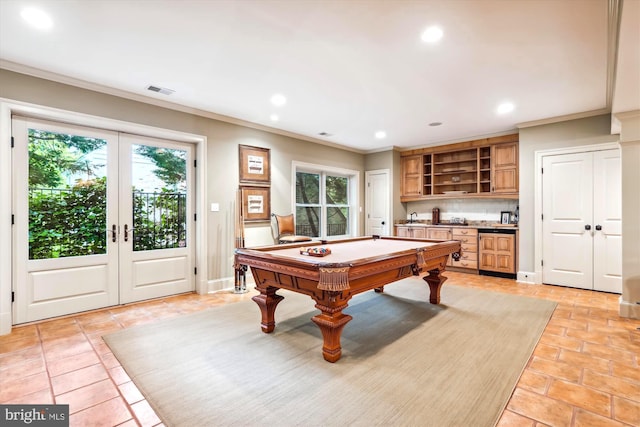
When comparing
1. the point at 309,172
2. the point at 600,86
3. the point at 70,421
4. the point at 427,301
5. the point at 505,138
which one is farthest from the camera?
the point at 309,172

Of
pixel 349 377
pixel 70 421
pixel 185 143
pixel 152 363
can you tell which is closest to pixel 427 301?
pixel 349 377

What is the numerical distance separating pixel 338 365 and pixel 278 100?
123 inches

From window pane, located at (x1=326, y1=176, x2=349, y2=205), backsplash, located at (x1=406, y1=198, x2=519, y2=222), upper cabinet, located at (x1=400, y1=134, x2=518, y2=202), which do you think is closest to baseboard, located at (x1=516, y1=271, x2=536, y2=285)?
backsplash, located at (x1=406, y1=198, x2=519, y2=222)

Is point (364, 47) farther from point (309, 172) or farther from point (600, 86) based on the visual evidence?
point (309, 172)

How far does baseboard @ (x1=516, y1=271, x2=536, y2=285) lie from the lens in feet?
16.4

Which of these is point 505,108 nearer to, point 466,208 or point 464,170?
point 464,170

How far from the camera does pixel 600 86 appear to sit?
3.53 meters

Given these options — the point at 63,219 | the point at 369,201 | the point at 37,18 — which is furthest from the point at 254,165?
the point at 369,201

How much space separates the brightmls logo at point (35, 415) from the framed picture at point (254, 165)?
3442mm

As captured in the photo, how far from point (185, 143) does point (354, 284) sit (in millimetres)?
3335

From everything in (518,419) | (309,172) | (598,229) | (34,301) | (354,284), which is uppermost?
(309,172)

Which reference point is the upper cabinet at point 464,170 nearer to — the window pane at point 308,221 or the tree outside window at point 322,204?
the tree outside window at point 322,204

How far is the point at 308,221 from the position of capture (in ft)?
20.6

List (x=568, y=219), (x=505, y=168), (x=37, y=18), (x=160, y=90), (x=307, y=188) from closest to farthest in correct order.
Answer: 1. (x=37, y=18)
2. (x=160, y=90)
3. (x=568, y=219)
4. (x=505, y=168)
5. (x=307, y=188)
